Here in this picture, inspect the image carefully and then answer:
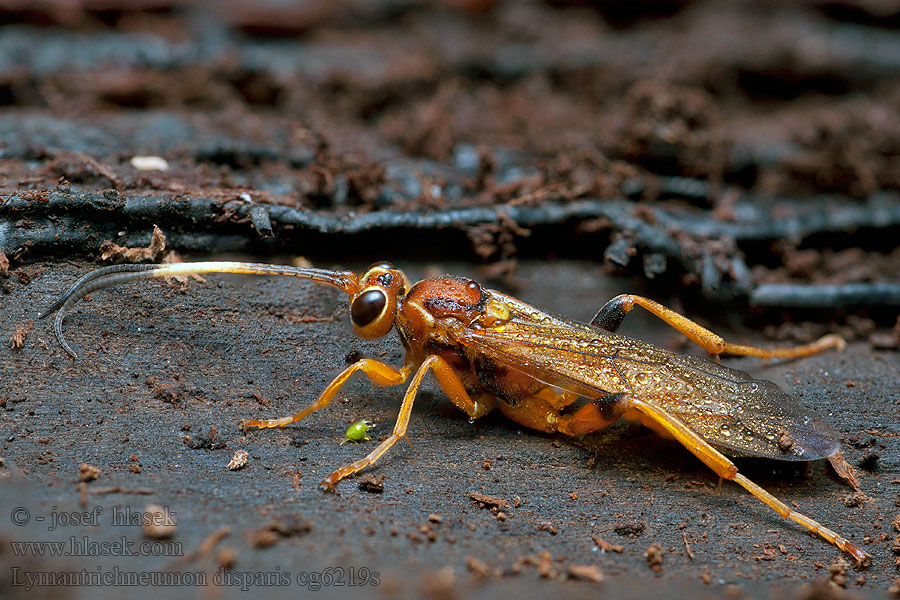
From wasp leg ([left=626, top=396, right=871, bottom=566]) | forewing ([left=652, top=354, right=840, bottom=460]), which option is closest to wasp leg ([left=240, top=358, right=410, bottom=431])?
wasp leg ([left=626, top=396, right=871, bottom=566])

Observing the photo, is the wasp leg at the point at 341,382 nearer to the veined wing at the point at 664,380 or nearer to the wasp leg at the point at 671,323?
the veined wing at the point at 664,380

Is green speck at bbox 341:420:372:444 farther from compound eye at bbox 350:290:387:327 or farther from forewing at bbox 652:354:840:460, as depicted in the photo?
forewing at bbox 652:354:840:460

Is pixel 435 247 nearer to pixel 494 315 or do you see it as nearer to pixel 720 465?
pixel 494 315

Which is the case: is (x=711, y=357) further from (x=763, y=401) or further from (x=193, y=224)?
(x=193, y=224)

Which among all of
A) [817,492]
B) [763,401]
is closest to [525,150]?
[763,401]

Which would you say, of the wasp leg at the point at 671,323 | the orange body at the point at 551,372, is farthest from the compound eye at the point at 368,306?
the wasp leg at the point at 671,323

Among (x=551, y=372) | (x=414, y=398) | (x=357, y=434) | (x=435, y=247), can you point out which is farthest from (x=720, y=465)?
(x=435, y=247)
